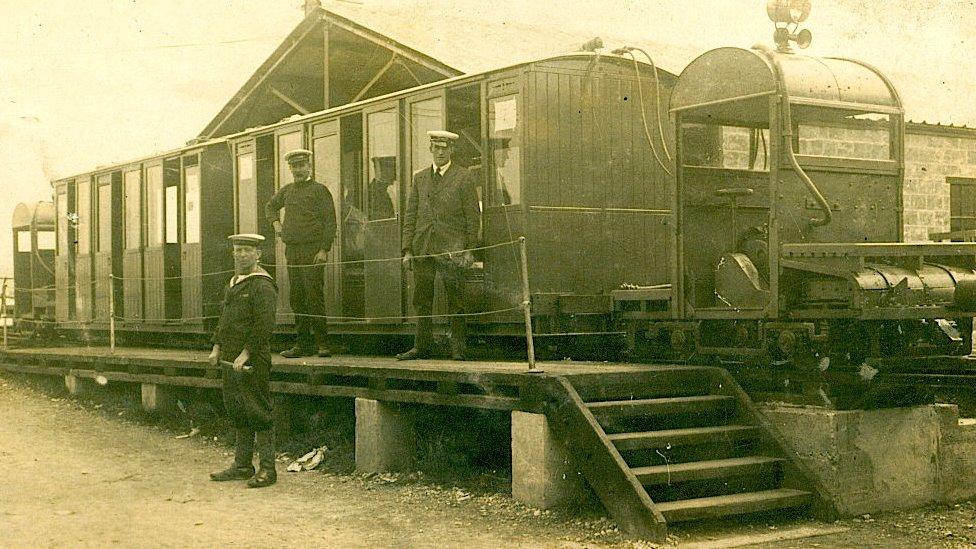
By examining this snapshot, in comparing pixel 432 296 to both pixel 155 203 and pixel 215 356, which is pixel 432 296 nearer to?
pixel 215 356

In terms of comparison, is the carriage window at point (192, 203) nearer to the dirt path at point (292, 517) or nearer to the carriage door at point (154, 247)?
the carriage door at point (154, 247)

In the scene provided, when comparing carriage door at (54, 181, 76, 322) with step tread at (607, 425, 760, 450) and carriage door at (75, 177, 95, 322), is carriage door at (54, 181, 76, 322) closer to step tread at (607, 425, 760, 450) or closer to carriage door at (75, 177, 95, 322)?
carriage door at (75, 177, 95, 322)

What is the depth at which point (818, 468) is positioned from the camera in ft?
25.6

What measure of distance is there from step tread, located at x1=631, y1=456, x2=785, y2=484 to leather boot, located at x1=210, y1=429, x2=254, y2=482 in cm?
339

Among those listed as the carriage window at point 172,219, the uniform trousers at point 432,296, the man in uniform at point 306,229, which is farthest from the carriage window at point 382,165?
the carriage window at point 172,219

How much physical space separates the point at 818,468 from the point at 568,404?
1.83 m

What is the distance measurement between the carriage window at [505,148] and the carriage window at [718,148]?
4.89ft

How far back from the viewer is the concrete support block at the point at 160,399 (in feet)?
43.2

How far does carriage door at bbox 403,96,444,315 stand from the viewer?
10.9m

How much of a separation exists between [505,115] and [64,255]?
11.4 metres

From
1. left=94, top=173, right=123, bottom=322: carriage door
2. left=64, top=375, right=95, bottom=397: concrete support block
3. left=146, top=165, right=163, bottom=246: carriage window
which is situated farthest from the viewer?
left=94, top=173, right=123, bottom=322: carriage door

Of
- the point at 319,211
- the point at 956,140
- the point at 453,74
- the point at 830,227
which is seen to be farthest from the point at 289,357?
the point at 956,140

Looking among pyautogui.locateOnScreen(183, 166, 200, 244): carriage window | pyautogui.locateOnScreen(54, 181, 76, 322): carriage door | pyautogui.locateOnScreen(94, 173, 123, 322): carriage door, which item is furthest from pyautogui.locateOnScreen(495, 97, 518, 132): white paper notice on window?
pyautogui.locateOnScreen(54, 181, 76, 322): carriage door

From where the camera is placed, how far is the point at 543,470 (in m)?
7.58
